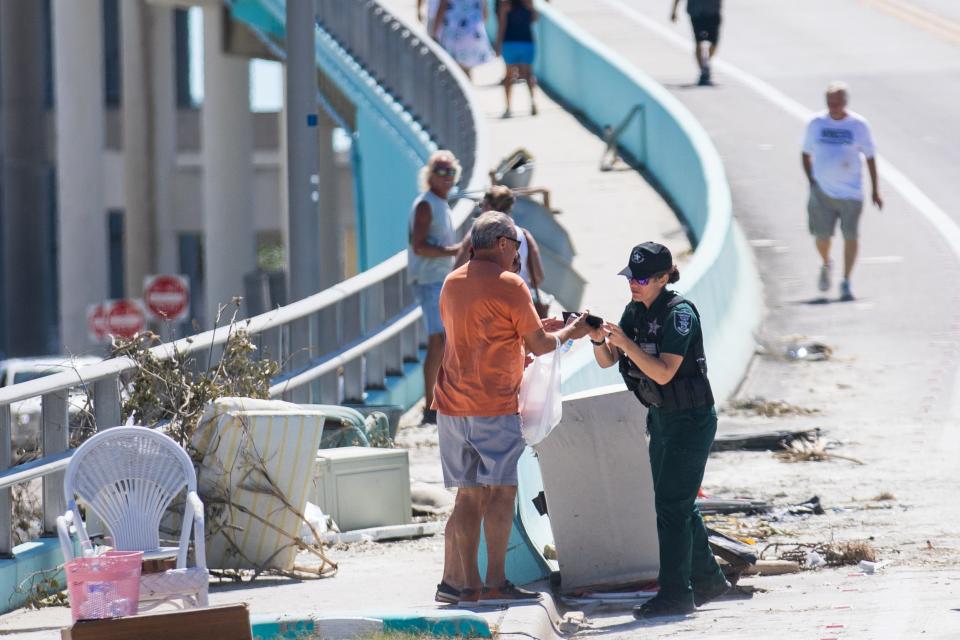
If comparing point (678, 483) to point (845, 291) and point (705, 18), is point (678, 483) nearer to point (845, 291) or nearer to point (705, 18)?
point (845, 291)

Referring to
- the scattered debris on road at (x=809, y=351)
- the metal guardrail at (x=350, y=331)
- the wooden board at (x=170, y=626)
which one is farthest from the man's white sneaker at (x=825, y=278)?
the wooden board at (x=170, y=626)

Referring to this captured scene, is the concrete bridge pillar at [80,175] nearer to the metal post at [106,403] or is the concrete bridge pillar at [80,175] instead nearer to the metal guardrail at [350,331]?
the metal guardrail at [350,331]

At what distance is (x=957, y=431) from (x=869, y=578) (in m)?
4.63

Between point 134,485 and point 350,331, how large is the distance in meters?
6.00

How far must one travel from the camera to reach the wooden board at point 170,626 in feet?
22.3

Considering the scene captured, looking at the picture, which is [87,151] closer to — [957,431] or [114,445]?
[957,431]

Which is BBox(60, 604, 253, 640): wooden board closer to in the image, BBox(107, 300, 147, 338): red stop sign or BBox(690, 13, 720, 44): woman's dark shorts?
BBox(690, 13, 720, 44): woman's dark shorts

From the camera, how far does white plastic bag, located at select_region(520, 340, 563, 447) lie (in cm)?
821

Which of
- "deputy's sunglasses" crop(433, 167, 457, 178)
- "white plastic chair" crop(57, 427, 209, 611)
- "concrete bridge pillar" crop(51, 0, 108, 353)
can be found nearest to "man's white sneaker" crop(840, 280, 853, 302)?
"deputy's sunglasses" crop(433, 167, 457, 178)

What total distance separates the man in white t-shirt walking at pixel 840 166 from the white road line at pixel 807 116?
1.87m

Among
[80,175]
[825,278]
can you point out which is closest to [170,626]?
[825,278]

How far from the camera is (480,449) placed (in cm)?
817

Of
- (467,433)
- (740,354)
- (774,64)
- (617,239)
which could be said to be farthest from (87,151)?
(467,433)

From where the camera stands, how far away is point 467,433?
8219mm
